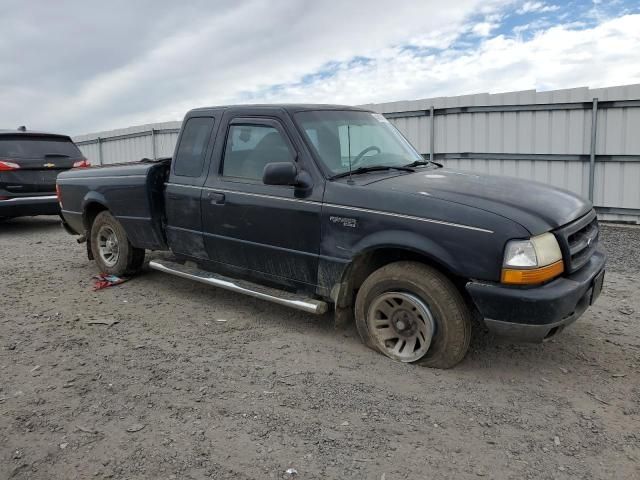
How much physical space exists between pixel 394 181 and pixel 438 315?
3.46 feet

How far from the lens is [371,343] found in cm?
409

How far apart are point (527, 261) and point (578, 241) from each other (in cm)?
67

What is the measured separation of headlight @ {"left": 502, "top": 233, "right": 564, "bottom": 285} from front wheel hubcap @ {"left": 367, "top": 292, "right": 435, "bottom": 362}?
24.6 inches

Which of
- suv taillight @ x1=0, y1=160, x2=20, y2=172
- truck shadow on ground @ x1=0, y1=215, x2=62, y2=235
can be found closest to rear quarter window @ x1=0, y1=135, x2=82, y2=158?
suv taillight @ x1=0, y1=160, x2=20, y2=172

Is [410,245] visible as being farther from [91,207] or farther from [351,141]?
[91,207]

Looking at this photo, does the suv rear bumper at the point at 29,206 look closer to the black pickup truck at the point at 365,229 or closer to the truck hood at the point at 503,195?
the black pickup truck at the point at 365,229

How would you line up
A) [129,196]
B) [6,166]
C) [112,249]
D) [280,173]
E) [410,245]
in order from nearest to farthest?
1. [410,245]
2. [280,173]
3. [129,196]
4. [112,249]
5. [6,166]

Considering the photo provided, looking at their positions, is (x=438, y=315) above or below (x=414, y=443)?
above

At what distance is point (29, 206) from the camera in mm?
9367

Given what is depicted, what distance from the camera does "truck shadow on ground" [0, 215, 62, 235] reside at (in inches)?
403

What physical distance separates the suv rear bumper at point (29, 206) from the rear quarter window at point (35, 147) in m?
0.77

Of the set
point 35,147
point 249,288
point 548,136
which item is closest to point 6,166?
point 35,147

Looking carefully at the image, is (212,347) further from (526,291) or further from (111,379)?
(526,291)

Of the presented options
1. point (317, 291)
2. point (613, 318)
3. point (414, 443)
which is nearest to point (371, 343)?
point (317, 291)
